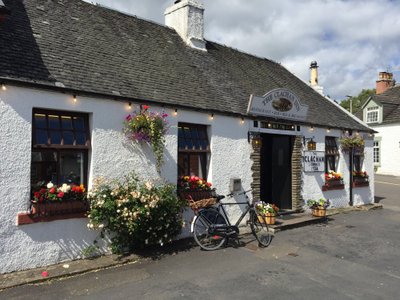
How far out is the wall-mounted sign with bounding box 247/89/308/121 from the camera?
408 inches

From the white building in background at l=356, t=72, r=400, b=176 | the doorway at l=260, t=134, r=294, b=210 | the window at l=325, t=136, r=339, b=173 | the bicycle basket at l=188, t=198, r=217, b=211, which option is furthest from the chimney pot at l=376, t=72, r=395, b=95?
the bicycle basket at l=188, t=198, r=217, b=211

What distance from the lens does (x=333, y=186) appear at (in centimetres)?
1326

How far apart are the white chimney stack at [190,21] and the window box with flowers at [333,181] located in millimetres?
6277

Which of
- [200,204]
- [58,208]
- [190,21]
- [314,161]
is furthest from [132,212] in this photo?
[190,21]

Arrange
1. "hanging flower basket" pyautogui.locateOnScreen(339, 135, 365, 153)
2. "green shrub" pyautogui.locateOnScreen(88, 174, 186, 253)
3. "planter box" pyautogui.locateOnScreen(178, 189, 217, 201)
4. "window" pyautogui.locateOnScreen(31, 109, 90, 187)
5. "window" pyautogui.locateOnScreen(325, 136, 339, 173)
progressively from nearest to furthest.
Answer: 1. "window" pyautogui.locateOnScreen(31, 109, 90, 187)
2. "green shrub" pyautogui.locateOnScreen(88, 174, 186, 253)
3. "planter box" pyautogui.locateOnScreen(178, 189, 217, 201)
4. "window" pyautogui.locateOnScreen(325, 136, 339, 173)
5. "hanging flower basket" pyautogui.locateOnScreen(339, 135, 365, 153)

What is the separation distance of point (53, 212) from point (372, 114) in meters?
29.2

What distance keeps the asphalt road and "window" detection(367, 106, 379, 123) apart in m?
22.9

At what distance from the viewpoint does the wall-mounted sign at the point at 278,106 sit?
1035 cm

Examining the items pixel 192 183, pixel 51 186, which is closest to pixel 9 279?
pixel 51 186

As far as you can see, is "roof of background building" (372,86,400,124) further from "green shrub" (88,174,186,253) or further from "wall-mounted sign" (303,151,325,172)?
"green shrub" (88,174,186,253)

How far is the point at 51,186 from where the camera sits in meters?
6.53

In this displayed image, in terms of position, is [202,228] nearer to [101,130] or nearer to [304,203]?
[101,130]

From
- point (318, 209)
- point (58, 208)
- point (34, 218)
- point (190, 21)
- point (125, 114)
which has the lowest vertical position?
point (318, 209)

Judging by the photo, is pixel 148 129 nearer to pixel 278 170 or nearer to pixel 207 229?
pixel 207 229
